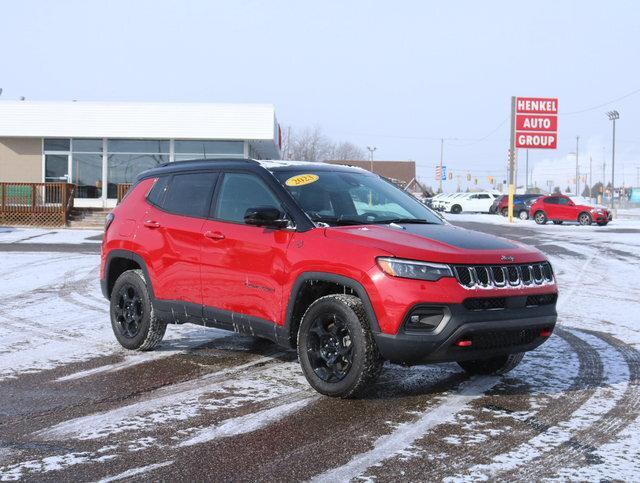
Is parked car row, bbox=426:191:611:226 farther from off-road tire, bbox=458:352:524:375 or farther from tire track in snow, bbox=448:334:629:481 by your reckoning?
tire track in snow, bbox=448:334:629:481

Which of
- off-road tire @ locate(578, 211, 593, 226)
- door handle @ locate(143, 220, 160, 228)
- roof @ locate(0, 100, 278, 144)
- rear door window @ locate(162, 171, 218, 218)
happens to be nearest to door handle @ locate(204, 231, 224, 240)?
rear door window @ locate(162, 171, 218, 218)

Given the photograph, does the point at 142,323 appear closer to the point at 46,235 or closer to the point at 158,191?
the point at 158,191

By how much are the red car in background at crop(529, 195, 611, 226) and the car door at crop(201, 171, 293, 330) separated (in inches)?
1383

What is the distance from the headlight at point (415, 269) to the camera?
205 inches

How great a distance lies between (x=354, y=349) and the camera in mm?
5410

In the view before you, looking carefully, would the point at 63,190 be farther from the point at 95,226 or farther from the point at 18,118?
the point at 18,118

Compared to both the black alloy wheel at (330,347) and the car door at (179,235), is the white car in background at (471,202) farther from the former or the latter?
the black alloy wheel at (330,347)

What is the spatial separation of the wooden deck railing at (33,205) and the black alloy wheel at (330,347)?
25735mm

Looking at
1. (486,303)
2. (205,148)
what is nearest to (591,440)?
(486,303)

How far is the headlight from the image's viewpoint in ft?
17.1

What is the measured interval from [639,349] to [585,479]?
13.0 feet

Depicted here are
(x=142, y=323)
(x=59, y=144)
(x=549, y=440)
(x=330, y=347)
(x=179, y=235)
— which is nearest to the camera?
(x=549, y=440)

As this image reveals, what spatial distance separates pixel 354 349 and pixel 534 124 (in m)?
39.9

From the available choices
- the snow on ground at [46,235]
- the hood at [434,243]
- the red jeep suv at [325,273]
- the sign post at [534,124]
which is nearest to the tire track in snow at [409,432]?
the red jeep suv at [325,273]
